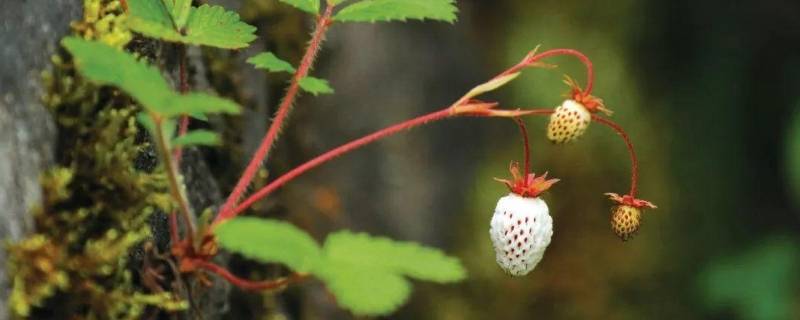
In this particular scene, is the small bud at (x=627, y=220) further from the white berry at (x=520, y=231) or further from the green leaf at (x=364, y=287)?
the green leaf at (x=364, y=287)

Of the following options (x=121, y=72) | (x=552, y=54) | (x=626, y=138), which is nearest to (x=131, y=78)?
(x=121, y=72)

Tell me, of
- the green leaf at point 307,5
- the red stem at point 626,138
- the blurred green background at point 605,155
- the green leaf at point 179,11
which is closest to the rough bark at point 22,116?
the green leaf at point 179,11

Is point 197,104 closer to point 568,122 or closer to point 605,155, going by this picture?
point 568,122

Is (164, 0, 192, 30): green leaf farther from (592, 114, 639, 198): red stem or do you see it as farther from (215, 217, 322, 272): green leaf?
(592, 114, 639, 198): red stem

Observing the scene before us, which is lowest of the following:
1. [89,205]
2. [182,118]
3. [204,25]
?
[89,205]

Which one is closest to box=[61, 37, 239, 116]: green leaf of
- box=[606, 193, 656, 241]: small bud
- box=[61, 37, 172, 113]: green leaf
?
box=[61, 37, 172, 113]: green leaf

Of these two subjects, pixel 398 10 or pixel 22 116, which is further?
pixel 398 10

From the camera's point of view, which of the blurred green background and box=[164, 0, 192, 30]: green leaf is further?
the blurred green background
